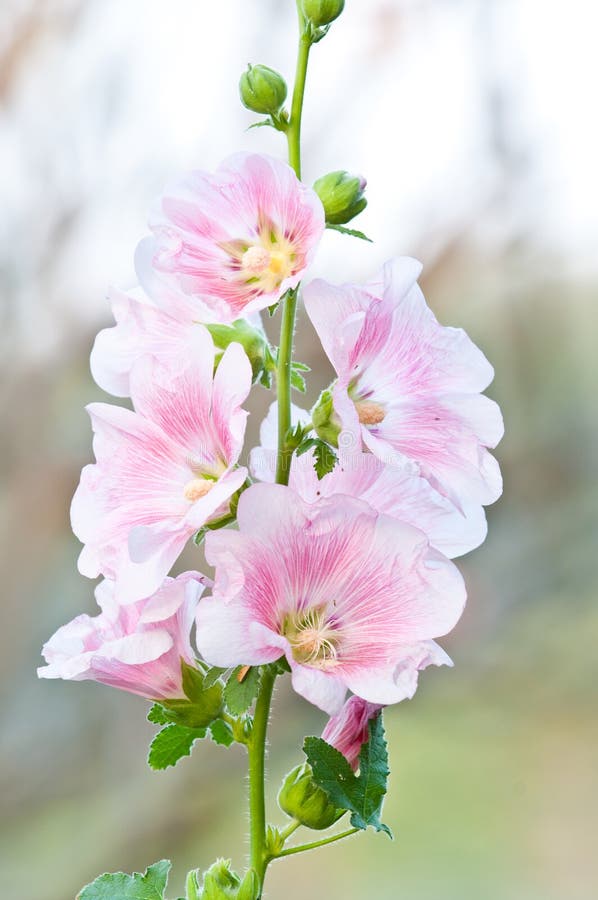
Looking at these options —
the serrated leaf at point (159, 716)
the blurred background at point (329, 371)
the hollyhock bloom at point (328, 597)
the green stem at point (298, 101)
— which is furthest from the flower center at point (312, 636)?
the blurred background at point (329, 371)

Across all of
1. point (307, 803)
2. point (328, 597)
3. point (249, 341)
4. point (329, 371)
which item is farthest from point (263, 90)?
point (329, 371)

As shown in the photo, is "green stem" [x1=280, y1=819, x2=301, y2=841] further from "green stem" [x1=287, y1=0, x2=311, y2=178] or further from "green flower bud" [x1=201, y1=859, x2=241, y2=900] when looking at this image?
"green stem" [x1=287, y1=0, x2=311, y2=178]

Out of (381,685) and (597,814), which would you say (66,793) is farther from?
(381,685)

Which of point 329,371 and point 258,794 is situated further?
point 329,371

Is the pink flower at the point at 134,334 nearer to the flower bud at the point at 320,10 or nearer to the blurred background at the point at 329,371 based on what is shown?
the flower bud at the point at 320,10

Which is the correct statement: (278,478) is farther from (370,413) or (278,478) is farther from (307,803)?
(307,803)

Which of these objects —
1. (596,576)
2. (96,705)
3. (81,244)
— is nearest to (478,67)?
(81,244)
